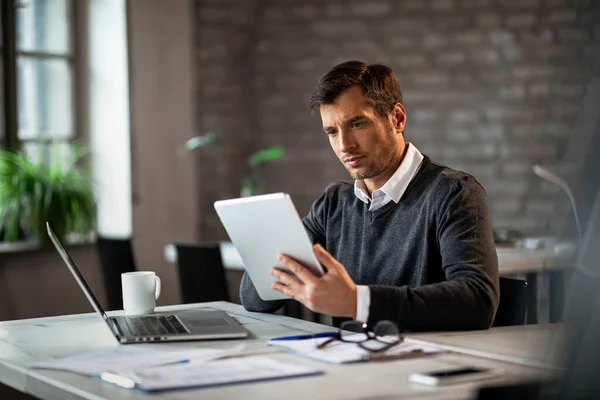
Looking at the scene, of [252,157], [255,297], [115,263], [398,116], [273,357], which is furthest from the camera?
[252,157]

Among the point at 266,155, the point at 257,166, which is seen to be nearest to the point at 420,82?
the point at 266,155

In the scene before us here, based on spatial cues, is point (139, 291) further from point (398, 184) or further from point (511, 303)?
point (511, 303)

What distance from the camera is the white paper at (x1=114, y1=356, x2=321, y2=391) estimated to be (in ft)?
4.67

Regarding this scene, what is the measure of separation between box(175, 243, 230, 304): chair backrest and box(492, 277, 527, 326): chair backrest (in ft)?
4.85

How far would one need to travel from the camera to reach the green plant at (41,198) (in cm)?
455

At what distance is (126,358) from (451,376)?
601 mm

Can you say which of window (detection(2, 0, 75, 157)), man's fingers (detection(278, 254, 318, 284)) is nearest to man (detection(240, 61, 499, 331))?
man's fingers (detection(278, 254, 318, 284))

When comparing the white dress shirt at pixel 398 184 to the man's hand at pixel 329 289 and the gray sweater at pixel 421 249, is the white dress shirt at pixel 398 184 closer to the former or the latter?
the gray sweater at pixel 421 249

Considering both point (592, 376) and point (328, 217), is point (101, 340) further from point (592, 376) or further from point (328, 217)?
point (592, 376)

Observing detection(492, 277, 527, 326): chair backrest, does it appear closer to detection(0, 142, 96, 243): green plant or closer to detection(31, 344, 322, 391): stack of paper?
detection(31, 344, 322, 391): stack of paper

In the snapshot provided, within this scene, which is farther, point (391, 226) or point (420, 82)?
point (420, 82)

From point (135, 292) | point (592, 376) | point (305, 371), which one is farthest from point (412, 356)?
point (592, 376)

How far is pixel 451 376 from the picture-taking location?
4.75 feet

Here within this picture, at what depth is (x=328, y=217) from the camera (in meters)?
2.55
